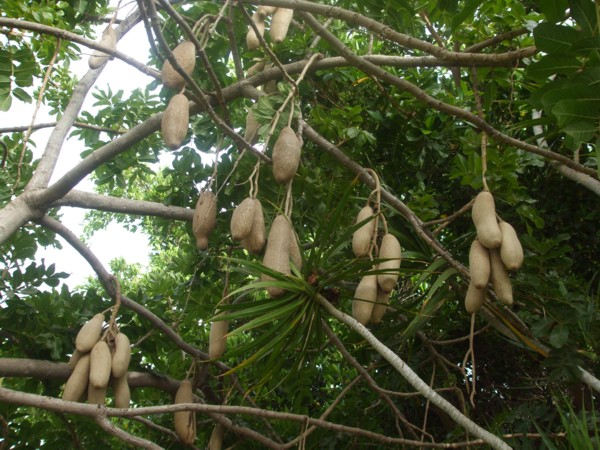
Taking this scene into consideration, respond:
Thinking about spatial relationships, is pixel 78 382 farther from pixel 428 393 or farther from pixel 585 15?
pixel 585 15

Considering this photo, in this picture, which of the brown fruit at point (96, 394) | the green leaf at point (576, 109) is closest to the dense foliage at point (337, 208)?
the green leaf at point (576, 109)

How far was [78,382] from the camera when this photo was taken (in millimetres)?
1614

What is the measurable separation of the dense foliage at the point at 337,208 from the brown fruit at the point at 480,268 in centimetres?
14

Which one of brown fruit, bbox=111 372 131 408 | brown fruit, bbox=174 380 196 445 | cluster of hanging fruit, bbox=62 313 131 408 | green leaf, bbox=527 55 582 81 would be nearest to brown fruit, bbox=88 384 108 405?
cluster of hanging fruit, bbox=62 313 131 408

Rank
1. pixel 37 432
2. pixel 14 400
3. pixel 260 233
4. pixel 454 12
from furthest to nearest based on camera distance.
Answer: pixel 37 432
pixel 454 12
pixel 260 233
pixel 14 400

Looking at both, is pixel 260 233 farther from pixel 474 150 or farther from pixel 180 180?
pixel 180 180

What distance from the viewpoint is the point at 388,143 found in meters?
2.73

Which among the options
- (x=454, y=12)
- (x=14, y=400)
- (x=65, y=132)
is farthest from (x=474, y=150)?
(x=14, y=400)

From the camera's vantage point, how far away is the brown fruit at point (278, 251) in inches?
49.6

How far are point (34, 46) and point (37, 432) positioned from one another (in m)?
1.43

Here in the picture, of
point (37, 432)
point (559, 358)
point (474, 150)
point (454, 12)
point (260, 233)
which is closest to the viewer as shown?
point (260, 233)

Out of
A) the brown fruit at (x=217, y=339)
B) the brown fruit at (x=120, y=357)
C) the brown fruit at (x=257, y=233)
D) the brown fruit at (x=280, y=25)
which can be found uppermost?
the brown fruit at (x=280, y=25)

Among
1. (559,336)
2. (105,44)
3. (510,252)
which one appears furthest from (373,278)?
(105,44)

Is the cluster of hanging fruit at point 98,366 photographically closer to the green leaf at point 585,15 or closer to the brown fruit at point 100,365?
the brown fruit at point 100,365
